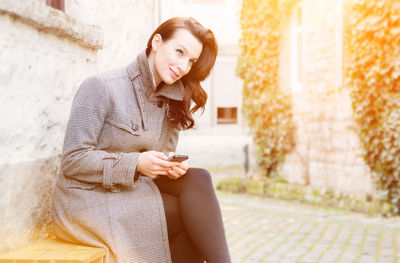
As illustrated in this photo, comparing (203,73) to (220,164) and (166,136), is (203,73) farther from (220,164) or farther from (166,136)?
(220,164)

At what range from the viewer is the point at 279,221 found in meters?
6.68

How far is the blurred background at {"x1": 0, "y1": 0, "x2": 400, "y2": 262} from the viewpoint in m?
2.60

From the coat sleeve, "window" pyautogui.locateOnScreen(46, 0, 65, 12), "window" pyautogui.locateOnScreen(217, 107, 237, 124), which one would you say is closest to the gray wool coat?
the coat sleeve

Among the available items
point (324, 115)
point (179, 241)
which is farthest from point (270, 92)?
point (179, 241)

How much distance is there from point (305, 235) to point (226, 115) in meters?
17.9

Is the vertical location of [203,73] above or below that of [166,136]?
above

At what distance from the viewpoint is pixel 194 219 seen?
266 cm

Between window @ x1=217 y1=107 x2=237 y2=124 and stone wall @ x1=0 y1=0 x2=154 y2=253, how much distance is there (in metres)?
20.1

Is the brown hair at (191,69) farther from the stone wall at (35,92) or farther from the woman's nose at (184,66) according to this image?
the stone wall at (35,92)

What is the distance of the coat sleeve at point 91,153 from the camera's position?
8.10 ft

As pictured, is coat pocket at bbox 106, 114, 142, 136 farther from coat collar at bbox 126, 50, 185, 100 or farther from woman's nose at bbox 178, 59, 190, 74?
woman's nose at bbox 178, 59, 190, 74

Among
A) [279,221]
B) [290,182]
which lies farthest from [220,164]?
[279,221]

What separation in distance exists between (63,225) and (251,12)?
283 inches

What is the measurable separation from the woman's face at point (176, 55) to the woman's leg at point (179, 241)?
0.56 m
